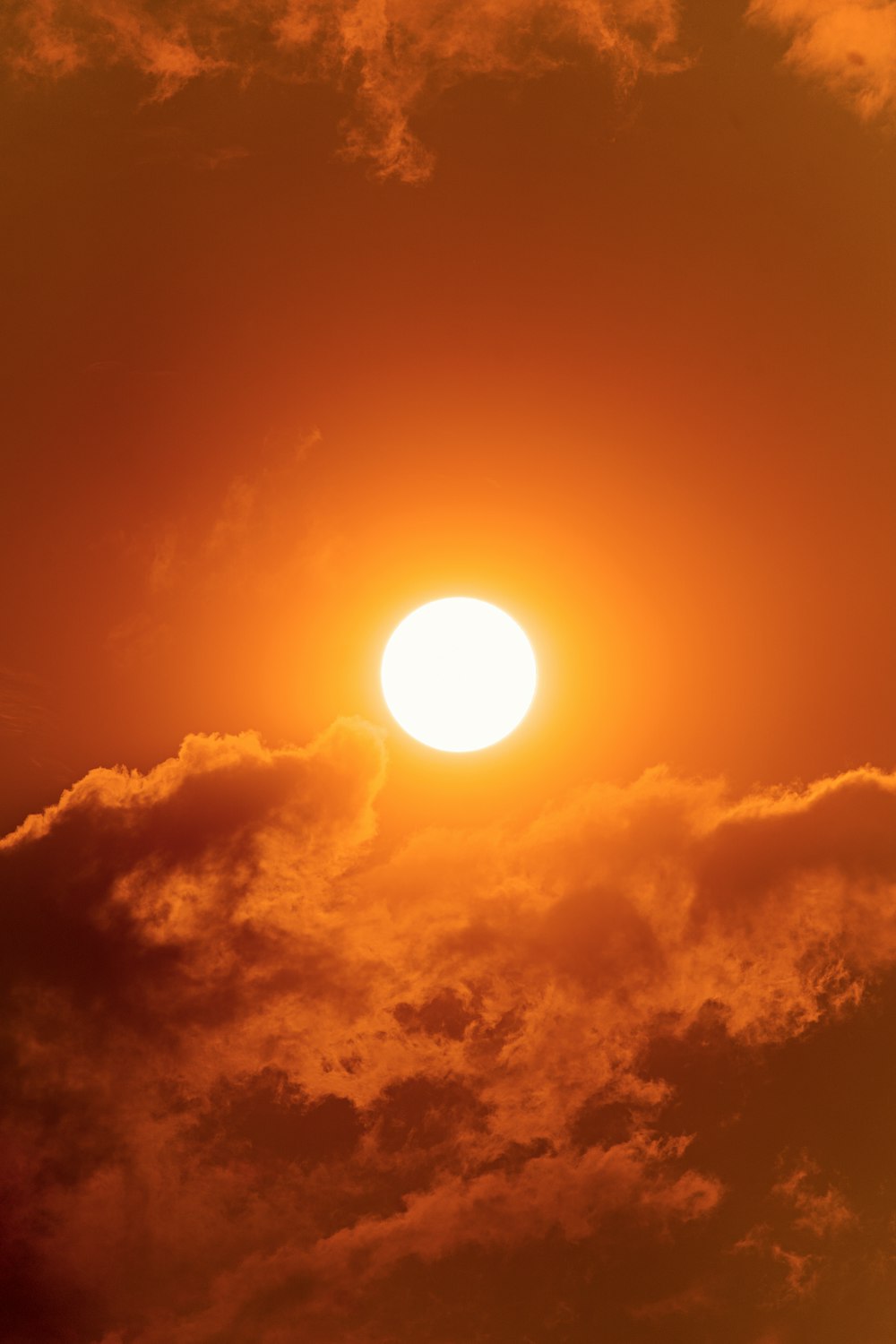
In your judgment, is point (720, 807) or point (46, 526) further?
point (720, 807)

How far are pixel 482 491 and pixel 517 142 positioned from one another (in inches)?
112

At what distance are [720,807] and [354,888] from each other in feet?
10.7

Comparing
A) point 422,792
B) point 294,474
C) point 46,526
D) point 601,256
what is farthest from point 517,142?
point 422,792

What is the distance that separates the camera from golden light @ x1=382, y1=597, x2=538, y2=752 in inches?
270

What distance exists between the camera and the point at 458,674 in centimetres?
684

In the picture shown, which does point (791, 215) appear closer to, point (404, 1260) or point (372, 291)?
point (372, 291)

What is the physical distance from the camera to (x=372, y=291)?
691 centimetres

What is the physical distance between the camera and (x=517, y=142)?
6.94 meters

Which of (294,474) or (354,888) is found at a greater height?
(294,474)

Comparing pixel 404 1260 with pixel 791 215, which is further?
pixel 404 1260

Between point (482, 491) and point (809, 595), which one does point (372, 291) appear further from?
point (809, 595)

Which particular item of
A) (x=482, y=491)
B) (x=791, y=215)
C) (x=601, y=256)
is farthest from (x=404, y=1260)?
(x=791, y=215)

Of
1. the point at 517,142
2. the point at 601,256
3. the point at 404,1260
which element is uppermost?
the point at 517,142

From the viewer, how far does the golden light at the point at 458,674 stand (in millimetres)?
6859
